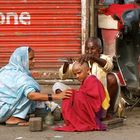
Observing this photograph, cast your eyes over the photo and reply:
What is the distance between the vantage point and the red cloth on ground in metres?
6.66

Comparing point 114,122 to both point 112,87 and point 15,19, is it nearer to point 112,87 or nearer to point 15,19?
point 112,87

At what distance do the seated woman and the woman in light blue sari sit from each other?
18.7 inches

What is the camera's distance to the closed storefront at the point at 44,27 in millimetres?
9758

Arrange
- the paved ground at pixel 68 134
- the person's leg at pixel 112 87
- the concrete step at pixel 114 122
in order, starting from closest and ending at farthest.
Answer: the paved ground at pixel 68 134, the concrete step at pixel 114 122, the person's leg at pixel 112 87

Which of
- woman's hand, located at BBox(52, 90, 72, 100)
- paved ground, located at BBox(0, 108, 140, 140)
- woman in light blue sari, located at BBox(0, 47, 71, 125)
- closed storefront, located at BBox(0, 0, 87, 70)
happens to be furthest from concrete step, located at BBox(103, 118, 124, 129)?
closed storefront, located at BBox(0, 0, 87, 70)

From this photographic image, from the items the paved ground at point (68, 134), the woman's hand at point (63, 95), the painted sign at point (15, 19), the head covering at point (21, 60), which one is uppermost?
the painted sign at point (15, 19)

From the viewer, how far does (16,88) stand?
276 inches

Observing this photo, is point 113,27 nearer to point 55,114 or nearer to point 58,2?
point 58,2

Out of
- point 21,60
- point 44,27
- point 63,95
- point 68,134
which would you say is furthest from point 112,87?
point 44,27

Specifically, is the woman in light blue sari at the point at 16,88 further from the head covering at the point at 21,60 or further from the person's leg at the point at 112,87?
the person's leg at the point at 112,87

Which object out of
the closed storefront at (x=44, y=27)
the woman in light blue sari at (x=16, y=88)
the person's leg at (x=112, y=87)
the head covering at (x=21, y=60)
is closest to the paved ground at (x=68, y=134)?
the woman in light blue sari at (x=16, y=88)

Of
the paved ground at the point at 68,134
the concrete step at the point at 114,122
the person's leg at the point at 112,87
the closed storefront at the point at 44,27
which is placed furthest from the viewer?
the closed storefront at the point at 44,27

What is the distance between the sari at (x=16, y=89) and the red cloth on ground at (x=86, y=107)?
50 cm

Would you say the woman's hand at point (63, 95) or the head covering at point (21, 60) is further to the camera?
the head covering at point (21, 60)
